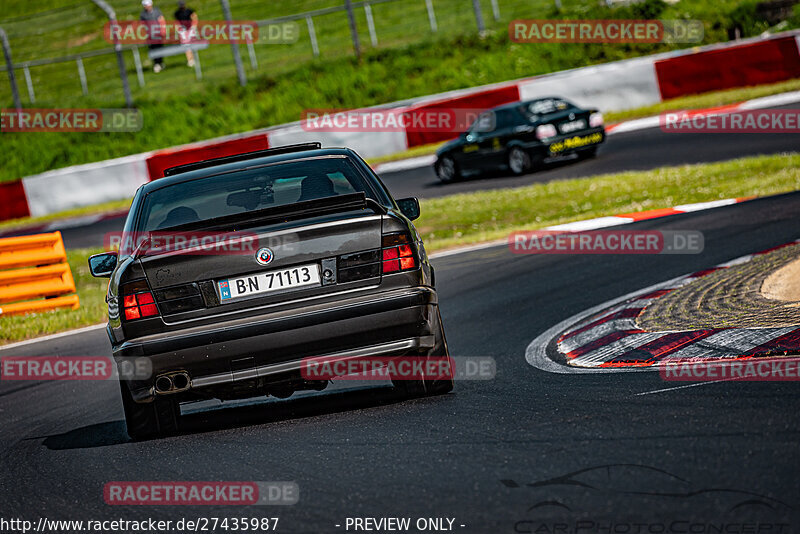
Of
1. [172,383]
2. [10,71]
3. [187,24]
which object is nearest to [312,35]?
[187,24]

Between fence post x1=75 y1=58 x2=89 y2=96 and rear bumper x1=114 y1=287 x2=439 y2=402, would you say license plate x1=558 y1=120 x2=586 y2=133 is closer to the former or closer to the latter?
rear bumper x1=114 y1=287 x2=439 y2=402

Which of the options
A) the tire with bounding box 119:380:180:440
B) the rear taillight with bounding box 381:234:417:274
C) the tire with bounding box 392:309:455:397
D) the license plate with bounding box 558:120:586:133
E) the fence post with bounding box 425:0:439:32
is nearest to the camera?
the rear taillight with bounding box 381:234:417:274

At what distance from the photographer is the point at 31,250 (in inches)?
548

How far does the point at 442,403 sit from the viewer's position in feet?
19.2

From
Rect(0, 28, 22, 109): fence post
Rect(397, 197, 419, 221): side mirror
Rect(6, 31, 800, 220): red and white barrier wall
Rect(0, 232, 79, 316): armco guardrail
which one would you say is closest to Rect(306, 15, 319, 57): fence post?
Rect(6, 31, 800, 220): red and white barrier wall

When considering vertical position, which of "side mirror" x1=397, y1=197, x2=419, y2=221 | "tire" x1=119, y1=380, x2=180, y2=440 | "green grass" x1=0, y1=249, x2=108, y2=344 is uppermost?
"side mirror" x1=397, y1=197, x2=419, y2=221

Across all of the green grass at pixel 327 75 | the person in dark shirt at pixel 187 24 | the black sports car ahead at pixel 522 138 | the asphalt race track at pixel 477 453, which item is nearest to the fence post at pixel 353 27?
the green grass at pixel 327 75

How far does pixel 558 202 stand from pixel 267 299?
1105 centimetres

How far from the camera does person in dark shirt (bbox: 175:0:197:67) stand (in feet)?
104

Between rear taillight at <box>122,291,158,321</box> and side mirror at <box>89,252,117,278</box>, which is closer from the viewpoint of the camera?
rear taillight at <box>122,291,158,321</box>

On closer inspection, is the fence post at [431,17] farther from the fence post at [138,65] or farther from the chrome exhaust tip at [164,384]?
the chrome exhaust tip at [164,384]

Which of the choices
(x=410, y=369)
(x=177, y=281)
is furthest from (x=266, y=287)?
(x=410, y=369)

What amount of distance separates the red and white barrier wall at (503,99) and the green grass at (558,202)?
278 inches

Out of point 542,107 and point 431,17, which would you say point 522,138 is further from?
point 431,17
